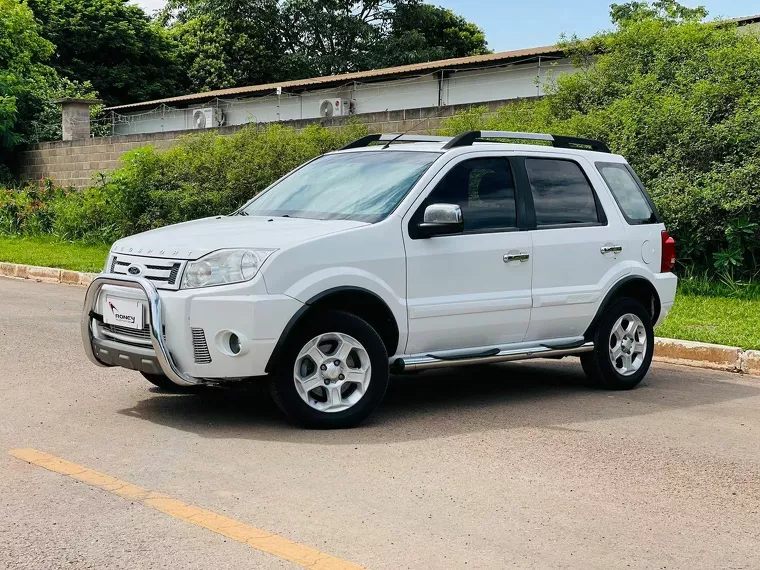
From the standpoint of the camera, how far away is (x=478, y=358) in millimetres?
7129

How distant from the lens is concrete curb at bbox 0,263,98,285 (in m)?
15.6

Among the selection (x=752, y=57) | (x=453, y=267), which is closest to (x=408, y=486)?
(x=453, y=267)

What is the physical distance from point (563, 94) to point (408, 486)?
1153 cm

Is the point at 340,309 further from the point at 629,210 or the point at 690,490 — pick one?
the point at 629,210

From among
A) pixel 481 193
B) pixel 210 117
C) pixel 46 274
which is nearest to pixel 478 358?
pixel 481 193

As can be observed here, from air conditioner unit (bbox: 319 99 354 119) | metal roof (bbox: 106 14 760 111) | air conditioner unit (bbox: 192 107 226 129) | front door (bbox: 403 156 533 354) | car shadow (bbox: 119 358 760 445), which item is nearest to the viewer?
car shadow (bbox: 119 358 760 445)

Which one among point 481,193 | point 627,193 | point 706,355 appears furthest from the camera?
point 706,355

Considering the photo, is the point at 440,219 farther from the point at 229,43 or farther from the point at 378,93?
the point at 229,43

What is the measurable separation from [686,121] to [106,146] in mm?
16752

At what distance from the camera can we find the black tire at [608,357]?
803cm

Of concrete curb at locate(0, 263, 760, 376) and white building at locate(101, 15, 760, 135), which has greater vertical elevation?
white building at locate(101, 15, 760, 135)

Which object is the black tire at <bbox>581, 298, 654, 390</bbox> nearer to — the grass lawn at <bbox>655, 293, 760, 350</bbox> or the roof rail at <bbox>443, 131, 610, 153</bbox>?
the roof rail at <bbox>443, 131, 610, 153</bbox>

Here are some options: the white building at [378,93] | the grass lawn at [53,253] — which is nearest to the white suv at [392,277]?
the grass lawn at [53,253]

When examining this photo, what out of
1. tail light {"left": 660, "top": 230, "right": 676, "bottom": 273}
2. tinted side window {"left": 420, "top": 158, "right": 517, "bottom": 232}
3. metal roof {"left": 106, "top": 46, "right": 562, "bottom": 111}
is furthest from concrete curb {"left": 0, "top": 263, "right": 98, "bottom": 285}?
metal roof {"left": 106, "top": 46, "right": 562, "bottom": 111}
